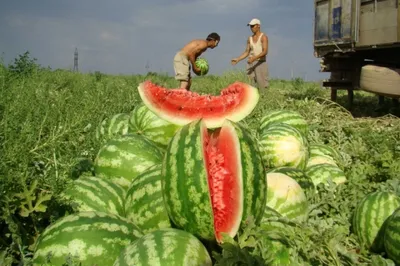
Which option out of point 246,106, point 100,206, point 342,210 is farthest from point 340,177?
point 100,206

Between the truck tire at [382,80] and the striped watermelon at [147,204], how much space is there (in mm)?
7114

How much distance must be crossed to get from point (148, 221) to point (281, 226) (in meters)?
A: 0.69

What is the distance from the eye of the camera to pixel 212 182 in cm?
211

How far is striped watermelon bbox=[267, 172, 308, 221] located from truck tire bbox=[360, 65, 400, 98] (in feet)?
21.3

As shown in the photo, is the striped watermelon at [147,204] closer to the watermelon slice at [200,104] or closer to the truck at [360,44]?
the watermelon slice at [200,104]

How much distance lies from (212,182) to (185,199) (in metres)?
0.15

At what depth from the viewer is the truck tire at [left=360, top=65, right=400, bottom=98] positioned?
8.49 m

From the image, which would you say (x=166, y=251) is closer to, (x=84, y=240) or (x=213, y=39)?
(x=84, y=240)

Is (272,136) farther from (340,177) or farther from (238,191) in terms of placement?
(238,191)

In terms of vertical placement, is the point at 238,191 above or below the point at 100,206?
above

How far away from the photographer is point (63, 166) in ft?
9.23

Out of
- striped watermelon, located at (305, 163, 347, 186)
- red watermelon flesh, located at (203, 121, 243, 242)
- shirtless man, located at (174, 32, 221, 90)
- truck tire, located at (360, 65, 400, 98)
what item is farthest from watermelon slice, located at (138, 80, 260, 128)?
shirtless man, located at (174, 32, 221, 90)

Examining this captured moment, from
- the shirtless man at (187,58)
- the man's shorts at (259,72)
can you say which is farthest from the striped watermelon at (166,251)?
the man's shorts at (259,72)

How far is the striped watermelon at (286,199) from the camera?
8.95ft
